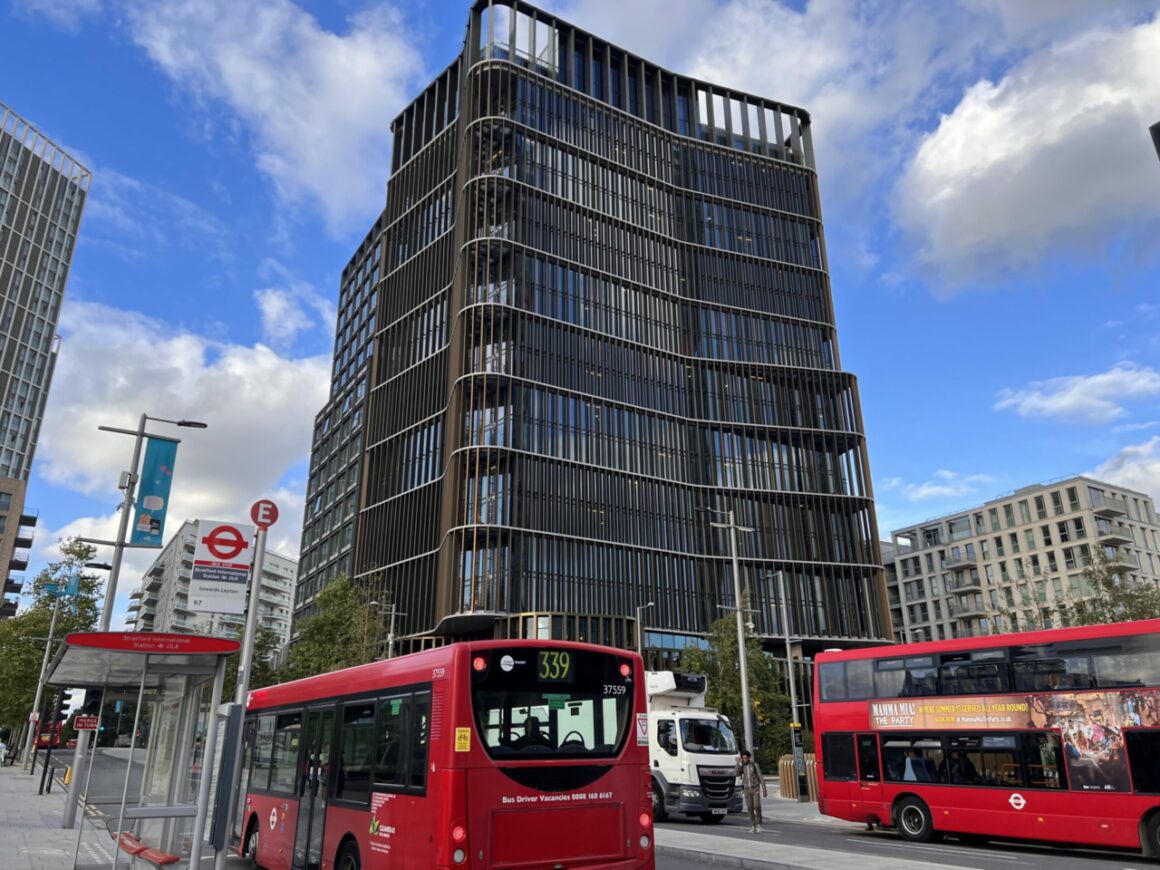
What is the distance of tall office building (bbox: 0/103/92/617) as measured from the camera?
97.5 m

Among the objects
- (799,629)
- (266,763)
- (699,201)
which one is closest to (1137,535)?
(799,629)

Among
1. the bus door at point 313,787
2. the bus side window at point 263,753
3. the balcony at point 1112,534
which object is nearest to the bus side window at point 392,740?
the bus door at point 313,787

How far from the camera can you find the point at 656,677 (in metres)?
22.6

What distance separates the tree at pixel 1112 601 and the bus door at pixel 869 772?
21.8 m

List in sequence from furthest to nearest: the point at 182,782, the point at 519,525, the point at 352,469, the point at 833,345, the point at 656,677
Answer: the point at 352,469 → the point at 833,345 → the point at 519,525 → the point at 656,677 → the point at 182,782

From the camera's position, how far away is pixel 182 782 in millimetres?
11695

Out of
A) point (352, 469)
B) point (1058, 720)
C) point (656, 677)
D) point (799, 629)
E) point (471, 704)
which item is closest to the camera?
point (471, 704)

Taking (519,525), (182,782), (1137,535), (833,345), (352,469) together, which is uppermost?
(833,345)

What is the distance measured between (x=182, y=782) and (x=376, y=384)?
6281 cm

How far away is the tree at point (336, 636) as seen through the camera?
45.8m

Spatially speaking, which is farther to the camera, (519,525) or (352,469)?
(352,469)

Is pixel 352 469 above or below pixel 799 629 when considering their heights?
above

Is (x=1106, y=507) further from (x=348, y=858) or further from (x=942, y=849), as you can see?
(x=348, y=858)

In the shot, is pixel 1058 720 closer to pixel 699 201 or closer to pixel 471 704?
pixel 471 704
